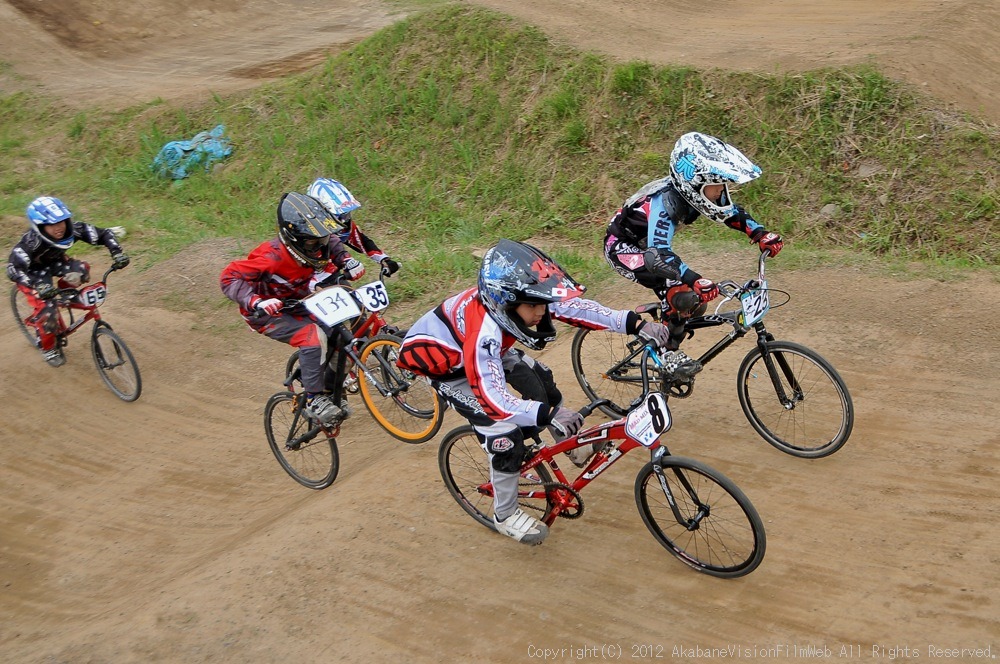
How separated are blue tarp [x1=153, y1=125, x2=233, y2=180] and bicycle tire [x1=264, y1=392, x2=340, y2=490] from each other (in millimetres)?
8913

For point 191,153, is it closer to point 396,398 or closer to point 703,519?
point 396,398

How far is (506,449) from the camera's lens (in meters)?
4.90

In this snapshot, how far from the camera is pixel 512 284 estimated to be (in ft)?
14.7

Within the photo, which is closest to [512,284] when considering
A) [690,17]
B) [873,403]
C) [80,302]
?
[873,403]

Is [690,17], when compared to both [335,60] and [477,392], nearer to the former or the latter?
[335,60]

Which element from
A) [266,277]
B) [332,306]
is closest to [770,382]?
[332,306]

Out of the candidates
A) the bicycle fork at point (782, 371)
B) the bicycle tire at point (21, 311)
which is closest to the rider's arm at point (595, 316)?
the bicycle fork at point (782, 371)

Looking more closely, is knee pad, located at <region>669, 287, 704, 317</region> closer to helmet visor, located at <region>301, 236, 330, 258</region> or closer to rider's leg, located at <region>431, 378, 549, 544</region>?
rider's leg, located at <region>431, 378, 549, 544</region>

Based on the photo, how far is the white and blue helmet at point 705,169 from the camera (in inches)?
233

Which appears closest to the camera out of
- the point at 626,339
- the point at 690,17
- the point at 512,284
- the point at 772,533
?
the point at 512,284

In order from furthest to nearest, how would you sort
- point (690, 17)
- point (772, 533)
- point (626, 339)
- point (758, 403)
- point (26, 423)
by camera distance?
point (690, 17)
point (26, 423)
point (626, 339)
point (758, 403)
point (772, 533)

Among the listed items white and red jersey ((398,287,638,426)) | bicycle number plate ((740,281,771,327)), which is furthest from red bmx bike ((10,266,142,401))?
bicycle number plate ((740,281,771,327))

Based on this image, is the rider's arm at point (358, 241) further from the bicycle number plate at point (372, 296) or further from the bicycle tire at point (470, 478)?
the bicycle tire at point (470, 478)

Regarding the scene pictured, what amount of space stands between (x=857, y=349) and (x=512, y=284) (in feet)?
14.4
